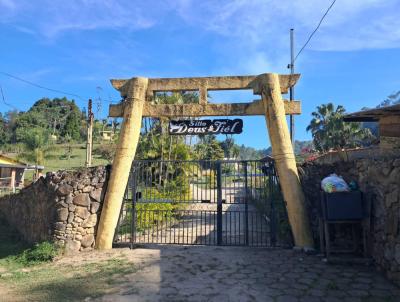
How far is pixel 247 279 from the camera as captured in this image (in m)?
6.42

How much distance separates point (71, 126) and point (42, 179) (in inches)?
2506

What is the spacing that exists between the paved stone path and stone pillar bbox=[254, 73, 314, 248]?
59cm

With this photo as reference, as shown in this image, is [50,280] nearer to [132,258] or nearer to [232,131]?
[132,258]

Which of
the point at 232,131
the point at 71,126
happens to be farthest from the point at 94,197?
the point at 71,126

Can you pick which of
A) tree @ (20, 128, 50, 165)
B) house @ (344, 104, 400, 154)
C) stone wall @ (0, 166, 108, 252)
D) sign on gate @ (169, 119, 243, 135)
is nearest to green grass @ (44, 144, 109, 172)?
tree @ (20, 128, 50, 165)

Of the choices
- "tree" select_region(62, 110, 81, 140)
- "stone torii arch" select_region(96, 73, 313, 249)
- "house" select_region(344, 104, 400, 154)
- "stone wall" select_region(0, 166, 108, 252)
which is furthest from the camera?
"tree" select_region(62, 110, 81, 140)

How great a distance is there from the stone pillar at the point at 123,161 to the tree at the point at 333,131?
22095mm

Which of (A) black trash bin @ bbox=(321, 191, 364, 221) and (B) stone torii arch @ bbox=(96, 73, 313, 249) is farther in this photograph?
(B) stone torii arch @ bbox=(96, 73, 313, 249)

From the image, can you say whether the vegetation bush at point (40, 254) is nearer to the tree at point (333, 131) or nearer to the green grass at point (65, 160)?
the tree at point (333, 131)

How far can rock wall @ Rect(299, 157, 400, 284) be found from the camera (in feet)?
19.2

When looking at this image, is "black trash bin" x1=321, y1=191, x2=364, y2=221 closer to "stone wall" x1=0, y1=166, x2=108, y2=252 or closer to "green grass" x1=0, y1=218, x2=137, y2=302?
"green grass" x1=0, y1=218, x2=137, y2=302

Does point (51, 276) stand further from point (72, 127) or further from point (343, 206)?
point (72, 127)

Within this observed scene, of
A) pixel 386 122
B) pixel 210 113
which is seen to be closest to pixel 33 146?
pixel 210 113

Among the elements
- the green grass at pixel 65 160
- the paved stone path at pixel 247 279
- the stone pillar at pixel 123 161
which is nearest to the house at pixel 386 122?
the paved stone path at pixel 247 279
